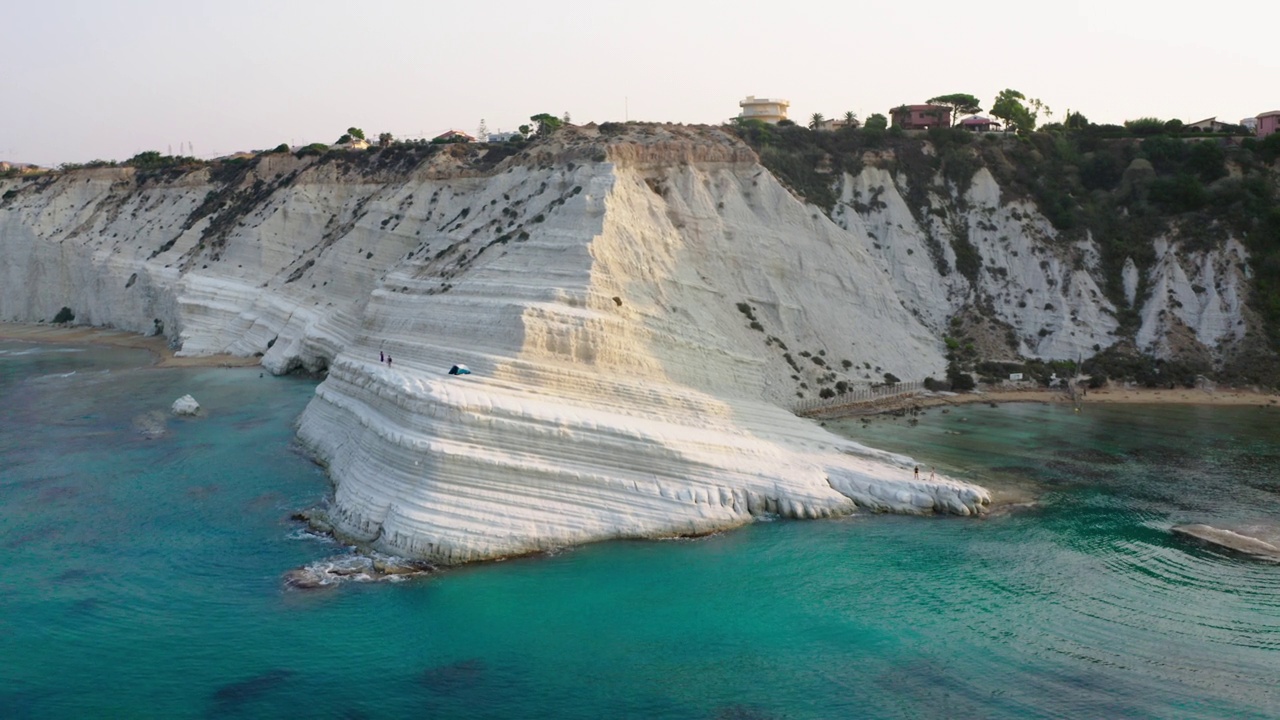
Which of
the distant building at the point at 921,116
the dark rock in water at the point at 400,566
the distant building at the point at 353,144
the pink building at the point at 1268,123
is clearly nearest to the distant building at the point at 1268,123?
the pink building at the point at 1268,123

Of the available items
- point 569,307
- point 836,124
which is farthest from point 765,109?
point 569,307

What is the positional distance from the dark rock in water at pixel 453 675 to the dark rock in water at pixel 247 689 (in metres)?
2.73

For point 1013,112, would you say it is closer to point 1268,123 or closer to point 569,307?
point 1268,123

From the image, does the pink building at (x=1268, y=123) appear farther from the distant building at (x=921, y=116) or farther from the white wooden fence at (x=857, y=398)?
the white wooden fence at (x=857, y=398)

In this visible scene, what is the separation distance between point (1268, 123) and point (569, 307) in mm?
47291

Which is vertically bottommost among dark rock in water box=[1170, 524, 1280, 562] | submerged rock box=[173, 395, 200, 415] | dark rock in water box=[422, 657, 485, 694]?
dark rock in water box=[422, 657, 485, 694]

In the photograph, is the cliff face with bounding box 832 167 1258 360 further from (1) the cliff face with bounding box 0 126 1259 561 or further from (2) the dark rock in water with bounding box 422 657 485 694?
(2) the dark rock in water with bounding box 422 657 485 694

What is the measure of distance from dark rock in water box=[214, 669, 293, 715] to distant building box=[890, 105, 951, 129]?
2222 inches

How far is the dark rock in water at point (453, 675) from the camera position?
19.3m

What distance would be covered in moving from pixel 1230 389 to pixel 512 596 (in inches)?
1468

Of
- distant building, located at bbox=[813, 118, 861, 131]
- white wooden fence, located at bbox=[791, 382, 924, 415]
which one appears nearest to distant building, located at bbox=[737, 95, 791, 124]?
distant building, located at bbox=[813, 118, 861, 131]

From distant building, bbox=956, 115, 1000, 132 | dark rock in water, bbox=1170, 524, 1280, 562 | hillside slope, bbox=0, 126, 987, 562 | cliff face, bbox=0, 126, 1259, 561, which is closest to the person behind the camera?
dark rock in water, bbox=1170, 524, 1280, 562

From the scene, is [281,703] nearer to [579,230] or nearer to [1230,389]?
[579,230]

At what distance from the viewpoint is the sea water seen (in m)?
19.1
